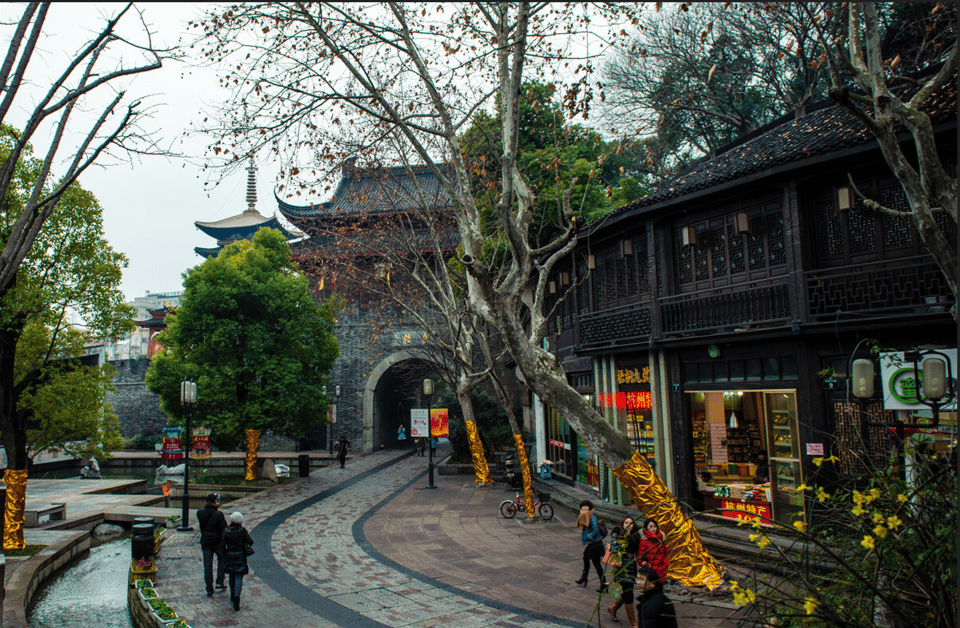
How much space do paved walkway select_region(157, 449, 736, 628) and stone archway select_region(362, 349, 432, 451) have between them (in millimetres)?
15634

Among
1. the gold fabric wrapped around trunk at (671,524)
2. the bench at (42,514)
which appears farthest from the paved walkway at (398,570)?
the bench at (42,514)

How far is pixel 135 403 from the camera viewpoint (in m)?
39.4

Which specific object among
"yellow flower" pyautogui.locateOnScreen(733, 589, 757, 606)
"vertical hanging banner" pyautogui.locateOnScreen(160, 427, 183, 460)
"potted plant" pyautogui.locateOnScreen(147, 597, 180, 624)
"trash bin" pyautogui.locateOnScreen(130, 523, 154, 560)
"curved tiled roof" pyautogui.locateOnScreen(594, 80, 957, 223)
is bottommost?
"potted plant" pyautogui.locateOnScreen(147, 597, 180, 624)

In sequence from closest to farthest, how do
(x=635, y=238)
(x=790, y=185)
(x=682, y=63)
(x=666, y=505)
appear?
(x=666, y=505) → (x=790, y=185) → (x=635, y=238) → (x=682, y=63)

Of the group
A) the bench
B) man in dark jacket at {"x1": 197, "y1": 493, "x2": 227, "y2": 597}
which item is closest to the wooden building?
man in dark jacket at {"x1": 197, "y1": 493, "x2": 227, "y2": 597}

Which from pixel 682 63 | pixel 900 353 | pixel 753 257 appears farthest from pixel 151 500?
pixel 682 63

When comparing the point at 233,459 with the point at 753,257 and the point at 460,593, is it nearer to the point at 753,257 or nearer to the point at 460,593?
the point at 460,593

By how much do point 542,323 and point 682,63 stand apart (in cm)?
1907

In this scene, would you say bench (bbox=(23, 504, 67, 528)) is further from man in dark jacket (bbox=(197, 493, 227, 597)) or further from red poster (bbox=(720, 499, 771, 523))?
red poster (bbox=(720, 499, 771, 523))

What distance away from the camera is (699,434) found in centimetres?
1290

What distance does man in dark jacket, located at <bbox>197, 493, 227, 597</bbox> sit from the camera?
9.13 metres

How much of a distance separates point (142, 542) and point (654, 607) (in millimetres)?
7810

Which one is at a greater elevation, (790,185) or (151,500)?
(790,185)

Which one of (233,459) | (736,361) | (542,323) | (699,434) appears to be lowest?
(233,459)
